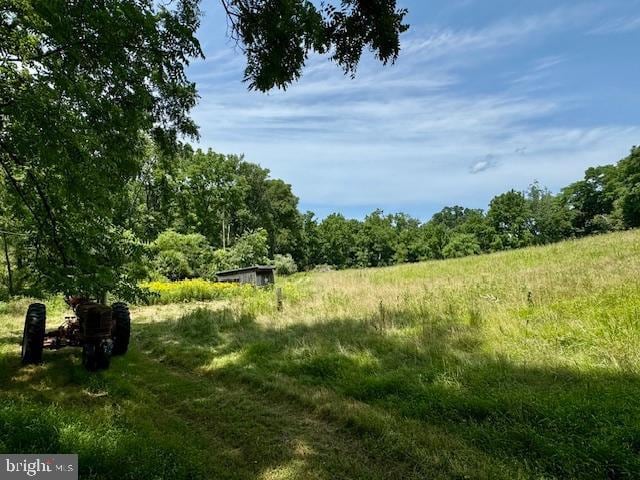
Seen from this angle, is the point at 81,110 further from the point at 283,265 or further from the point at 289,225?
the point at 289,225

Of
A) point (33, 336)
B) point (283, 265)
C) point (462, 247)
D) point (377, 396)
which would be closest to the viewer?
point (377, 396)

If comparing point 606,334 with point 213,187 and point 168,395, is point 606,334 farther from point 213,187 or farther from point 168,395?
point 213,187

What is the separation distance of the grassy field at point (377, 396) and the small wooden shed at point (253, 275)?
16.2 m

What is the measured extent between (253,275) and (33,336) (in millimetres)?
18856

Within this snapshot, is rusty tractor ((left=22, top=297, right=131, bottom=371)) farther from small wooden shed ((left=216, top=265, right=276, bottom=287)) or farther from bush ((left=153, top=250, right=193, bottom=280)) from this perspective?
bush ((left=153, top=250, right=193, bottom=280))

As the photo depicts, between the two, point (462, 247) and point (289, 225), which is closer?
point (289, 225)

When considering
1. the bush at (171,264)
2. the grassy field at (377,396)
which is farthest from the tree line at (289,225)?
the grassy field at (377,396)

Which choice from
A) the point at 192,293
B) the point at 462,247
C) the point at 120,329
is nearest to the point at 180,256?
the point at 192,293

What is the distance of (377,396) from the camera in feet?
17.7

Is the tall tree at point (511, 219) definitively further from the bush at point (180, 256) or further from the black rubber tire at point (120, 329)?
the black rubber tire at point (120, 329)

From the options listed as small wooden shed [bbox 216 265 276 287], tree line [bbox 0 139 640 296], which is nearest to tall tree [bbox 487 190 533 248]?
tree line [bbox 0 139 640 296]

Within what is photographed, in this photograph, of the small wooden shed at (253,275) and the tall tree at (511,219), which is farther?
the tall tree at (511,219)

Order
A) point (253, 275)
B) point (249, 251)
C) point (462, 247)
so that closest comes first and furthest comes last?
1. point (253, 275)
2. point (249, 251)
3. point (462, 247)

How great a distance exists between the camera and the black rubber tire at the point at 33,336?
23.0 ft
